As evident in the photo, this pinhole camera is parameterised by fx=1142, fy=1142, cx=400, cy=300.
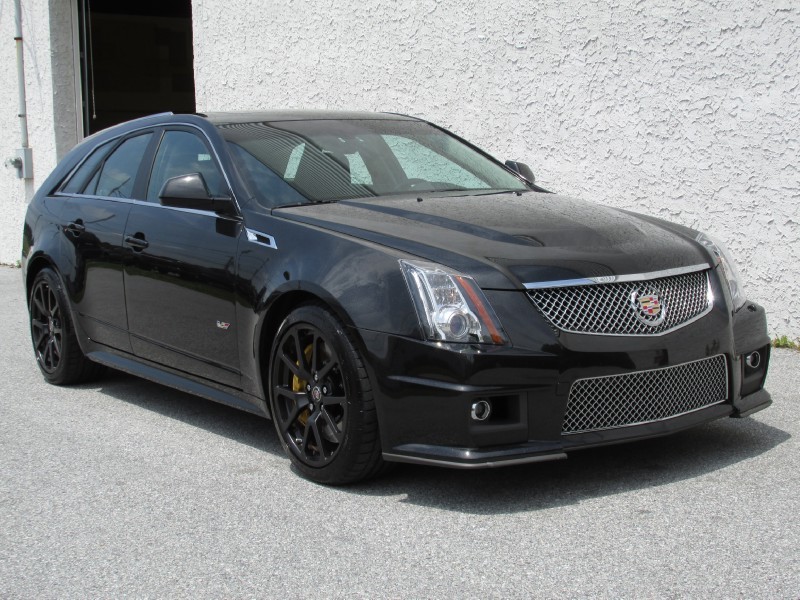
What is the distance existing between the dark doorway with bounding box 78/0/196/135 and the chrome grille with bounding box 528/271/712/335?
810 inches

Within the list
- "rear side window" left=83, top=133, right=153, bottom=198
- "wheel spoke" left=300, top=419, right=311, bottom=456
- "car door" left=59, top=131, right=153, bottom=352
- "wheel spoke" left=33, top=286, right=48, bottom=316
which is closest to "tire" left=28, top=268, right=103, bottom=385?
"wheel spoke" left=33, top=286, right=48, bottom=316

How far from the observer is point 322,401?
15.6 ft

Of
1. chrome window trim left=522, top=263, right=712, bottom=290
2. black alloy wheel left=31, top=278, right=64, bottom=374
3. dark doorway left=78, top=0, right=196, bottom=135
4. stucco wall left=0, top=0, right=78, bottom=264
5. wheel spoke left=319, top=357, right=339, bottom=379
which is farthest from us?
dark doorway left=78, top=0, right=196, bottom=135

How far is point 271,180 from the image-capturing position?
5.46m

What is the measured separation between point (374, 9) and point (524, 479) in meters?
6.21

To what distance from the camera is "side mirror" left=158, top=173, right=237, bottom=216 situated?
17.5 feet

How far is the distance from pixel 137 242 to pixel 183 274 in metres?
0.54

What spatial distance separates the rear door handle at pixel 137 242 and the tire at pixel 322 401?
4.22 ft

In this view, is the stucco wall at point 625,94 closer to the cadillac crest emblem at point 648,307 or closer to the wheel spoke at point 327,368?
the cadillac crest emblem at point 648,307

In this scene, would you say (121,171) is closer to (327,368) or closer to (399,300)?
(327,368)

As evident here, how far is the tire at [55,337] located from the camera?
6930 mm

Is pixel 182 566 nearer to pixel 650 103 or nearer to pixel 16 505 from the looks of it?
pixel 16 505

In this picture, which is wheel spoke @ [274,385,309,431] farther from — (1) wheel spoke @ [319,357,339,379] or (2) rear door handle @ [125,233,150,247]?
(2) rear door handle @ [125,233,150,247]

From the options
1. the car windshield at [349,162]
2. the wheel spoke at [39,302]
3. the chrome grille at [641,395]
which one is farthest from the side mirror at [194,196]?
the wheel spoke at [39,302]
